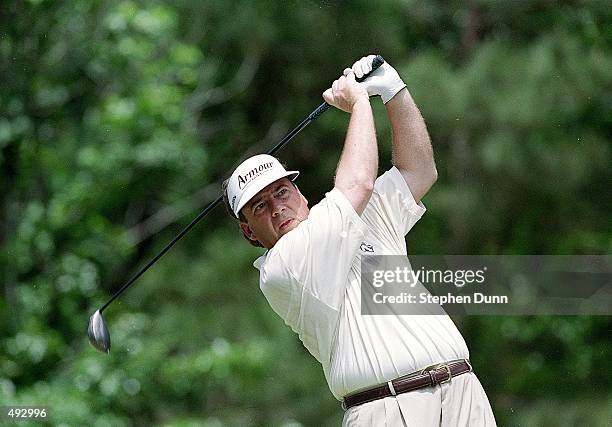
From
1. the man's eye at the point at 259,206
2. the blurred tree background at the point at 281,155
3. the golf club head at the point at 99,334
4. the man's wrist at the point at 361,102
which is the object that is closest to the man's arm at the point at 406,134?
the man's wrist at the point at 361,102

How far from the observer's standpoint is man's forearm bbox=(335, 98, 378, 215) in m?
2.97

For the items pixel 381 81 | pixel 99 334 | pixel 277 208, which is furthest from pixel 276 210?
pixel 99 334

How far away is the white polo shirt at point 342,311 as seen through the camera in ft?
9.57

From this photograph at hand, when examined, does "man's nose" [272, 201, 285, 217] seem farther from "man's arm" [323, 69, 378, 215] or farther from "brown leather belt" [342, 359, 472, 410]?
"brown leather belt" [342, 359, 472, 410]

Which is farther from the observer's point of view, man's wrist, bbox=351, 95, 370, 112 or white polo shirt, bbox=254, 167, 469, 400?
man's wrist, bbox=351, 95, 370, 112

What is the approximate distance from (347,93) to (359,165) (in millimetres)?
245

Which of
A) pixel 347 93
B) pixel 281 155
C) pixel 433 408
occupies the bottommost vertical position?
pixel 433 408

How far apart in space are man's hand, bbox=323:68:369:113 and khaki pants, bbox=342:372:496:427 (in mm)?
716

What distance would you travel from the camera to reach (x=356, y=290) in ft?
9.84

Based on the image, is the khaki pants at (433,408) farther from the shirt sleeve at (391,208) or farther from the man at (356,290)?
the shirt sleeve at (391,208)

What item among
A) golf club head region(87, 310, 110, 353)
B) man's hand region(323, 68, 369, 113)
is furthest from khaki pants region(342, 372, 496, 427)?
golf club head region(87, 310, 110, 353)

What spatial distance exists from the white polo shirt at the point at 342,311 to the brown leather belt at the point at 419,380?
0.04 feet

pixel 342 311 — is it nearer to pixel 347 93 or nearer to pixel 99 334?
pixel 347 93

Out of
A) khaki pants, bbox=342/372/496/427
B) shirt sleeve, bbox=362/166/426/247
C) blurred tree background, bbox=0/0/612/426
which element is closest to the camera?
khaki pants, bbox=342/372/496/427
